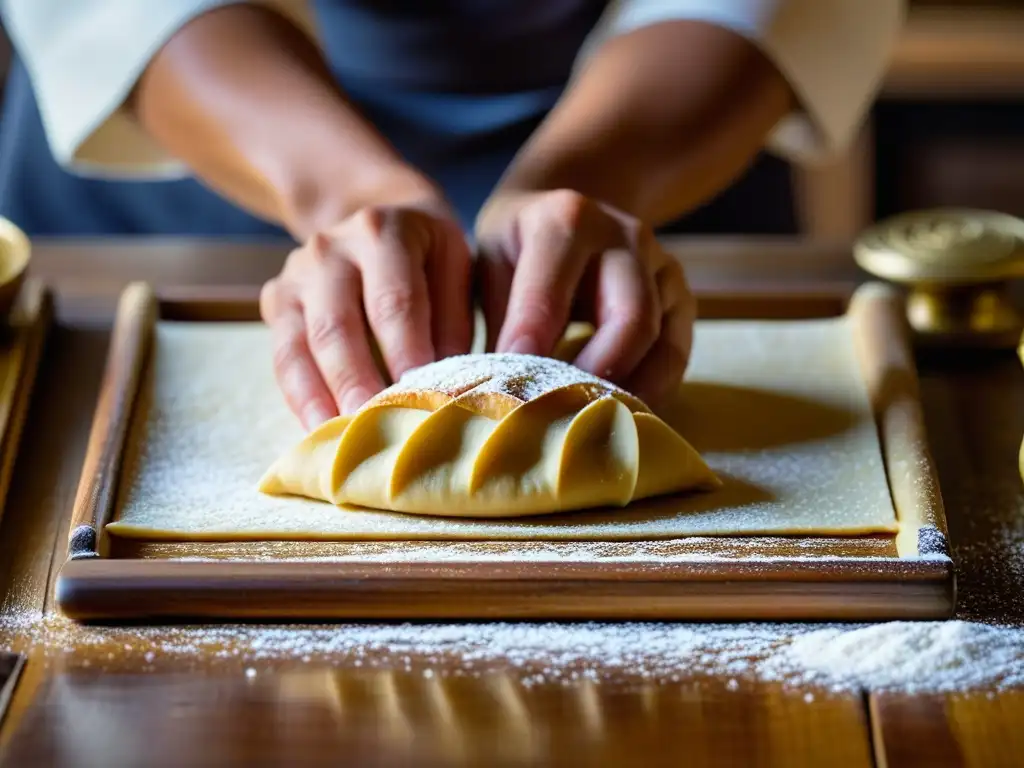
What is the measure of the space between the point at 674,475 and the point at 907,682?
258 mm

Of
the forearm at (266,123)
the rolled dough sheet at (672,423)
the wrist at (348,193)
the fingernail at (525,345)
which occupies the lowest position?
the rolled dough sheet at (672,423)

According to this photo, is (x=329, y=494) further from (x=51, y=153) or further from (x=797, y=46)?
(x=51, y=153)

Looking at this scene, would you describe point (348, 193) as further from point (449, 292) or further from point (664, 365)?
point (664, 365)

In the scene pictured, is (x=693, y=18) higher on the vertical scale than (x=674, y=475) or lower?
higher

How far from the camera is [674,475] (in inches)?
40.0

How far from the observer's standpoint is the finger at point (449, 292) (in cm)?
116

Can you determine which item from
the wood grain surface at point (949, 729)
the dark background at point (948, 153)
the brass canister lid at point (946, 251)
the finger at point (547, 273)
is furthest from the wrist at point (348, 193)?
the dark background at point (948, 153)

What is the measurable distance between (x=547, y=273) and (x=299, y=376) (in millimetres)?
234

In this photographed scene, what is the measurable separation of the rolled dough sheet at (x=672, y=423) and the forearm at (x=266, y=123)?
0.17 meters

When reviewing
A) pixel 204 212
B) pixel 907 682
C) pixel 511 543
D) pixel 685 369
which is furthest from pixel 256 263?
pixel 907 682

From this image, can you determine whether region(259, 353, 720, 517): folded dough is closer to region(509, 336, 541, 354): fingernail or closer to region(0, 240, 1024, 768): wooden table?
region(509, 336, 541, 354): fingernail

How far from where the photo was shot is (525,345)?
1116 mm

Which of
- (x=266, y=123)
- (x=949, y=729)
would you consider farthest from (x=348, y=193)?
(x=949, y=729)

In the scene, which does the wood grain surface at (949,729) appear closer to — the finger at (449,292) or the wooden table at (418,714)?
the wooden table at (418,714)
